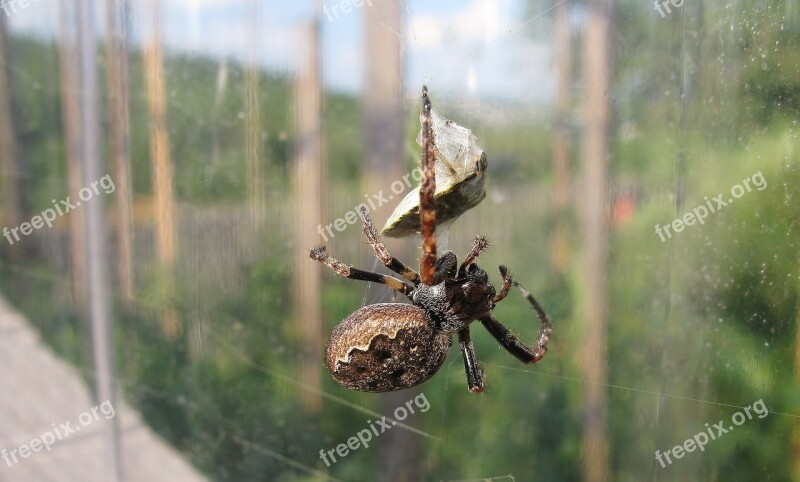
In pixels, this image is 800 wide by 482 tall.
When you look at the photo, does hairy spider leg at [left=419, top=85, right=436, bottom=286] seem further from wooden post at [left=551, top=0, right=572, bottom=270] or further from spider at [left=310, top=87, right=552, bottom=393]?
wooden post at [left=551, top=0, right=572, bottom=270]

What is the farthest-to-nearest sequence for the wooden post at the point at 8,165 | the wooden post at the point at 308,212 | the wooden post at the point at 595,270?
the wooden post at the point at 8,165, the wooden post at the point at 308,212, the wooden post at the point at 595,270

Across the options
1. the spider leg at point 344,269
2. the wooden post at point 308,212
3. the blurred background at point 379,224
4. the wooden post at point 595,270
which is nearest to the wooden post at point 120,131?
the blurred background at point 379,224

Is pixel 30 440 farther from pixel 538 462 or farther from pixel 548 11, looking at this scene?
pixel 548 11

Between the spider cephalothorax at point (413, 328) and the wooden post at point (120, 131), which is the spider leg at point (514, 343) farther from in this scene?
the wooden post at point (120, 131)

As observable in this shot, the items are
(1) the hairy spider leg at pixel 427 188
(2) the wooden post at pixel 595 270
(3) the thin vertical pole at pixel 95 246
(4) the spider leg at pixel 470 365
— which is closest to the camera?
(1) the hairy spider leg at pixel 427 188

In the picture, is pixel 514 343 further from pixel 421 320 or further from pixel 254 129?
pixel 254 129

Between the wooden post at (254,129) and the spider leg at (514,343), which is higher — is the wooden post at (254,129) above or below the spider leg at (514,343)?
above

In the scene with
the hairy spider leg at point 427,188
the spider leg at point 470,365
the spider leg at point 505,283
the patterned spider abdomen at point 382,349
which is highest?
the hairy spider leg at point 427,188
